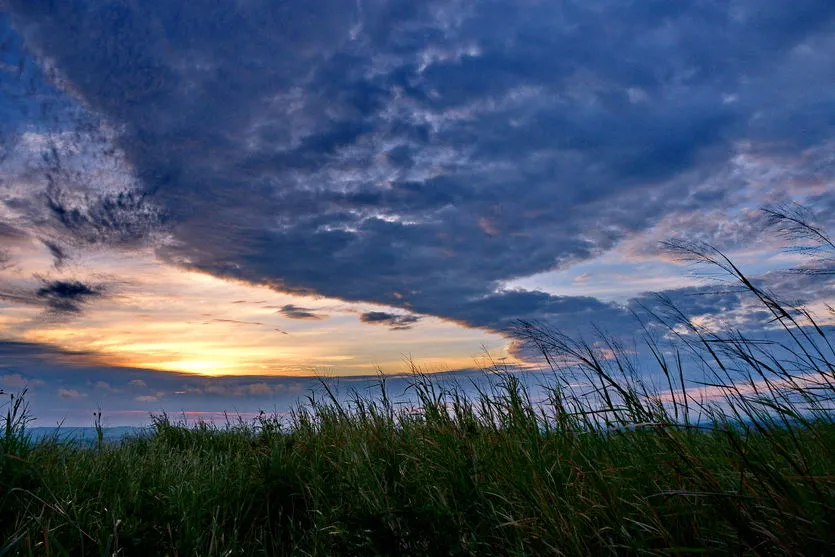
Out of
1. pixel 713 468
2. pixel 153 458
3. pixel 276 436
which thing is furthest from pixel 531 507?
pixel 276 436

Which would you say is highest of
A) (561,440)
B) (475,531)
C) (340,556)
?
(561,440)

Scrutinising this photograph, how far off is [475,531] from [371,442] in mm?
2384

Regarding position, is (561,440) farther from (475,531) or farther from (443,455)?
(475,531)

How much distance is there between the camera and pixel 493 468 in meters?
4.03

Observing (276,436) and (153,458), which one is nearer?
(153,458)

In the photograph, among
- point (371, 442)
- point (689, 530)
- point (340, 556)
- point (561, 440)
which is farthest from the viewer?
point (371, 442)

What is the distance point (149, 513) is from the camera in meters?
4.61

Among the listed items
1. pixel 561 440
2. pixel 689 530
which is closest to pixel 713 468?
pixel 689 530

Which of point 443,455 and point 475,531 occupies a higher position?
point 443,455

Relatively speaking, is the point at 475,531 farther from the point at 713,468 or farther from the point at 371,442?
the point at 371,442

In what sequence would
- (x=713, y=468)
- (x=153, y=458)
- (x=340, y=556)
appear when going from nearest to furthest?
(x=713, y=468) → (x=340, y=556) → (x=153, y=458)

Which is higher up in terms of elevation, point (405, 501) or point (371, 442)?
point (371, 442)

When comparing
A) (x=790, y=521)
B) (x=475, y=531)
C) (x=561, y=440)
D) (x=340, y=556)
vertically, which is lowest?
(x=340, y=556)

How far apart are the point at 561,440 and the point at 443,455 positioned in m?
1.04
